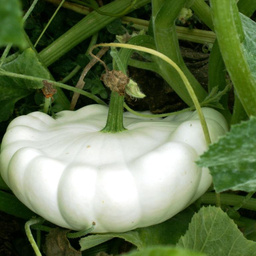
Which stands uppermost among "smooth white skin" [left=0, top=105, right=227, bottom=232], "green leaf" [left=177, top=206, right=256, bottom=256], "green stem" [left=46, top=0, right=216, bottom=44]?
"green stem" [left=46, top=0, right=216, bottom=44]

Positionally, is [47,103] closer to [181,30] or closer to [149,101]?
[149,101]

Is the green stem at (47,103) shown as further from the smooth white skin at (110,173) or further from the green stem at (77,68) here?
the green stem at (77,68)

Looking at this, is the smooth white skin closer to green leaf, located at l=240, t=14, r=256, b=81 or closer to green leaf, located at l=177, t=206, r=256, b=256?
green leaf, located at l=177, t=206, r=256, b=256

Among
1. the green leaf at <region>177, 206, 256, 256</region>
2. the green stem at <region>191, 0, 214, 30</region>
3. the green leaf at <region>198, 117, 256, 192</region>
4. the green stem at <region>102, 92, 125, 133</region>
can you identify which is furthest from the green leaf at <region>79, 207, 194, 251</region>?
the green stem at <region>191, 0, 214, 30</region>

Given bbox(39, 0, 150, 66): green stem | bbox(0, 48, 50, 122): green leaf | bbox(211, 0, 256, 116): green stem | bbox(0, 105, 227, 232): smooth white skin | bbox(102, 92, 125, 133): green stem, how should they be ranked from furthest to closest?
bbox(39, 0, 150, 66): green stem → bbox(0, 48, 50, 122): green leaf → bbox(102, 92, 125, 133): green stem → bbox(0, 105, 227, 232): smooth white skin → bbox(211, 0, 256, 116): green stem

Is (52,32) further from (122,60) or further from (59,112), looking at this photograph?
(122,60)

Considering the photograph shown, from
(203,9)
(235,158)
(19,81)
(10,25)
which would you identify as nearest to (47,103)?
(19,81)

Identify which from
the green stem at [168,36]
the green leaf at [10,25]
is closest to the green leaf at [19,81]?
the green stem at [168,36]
